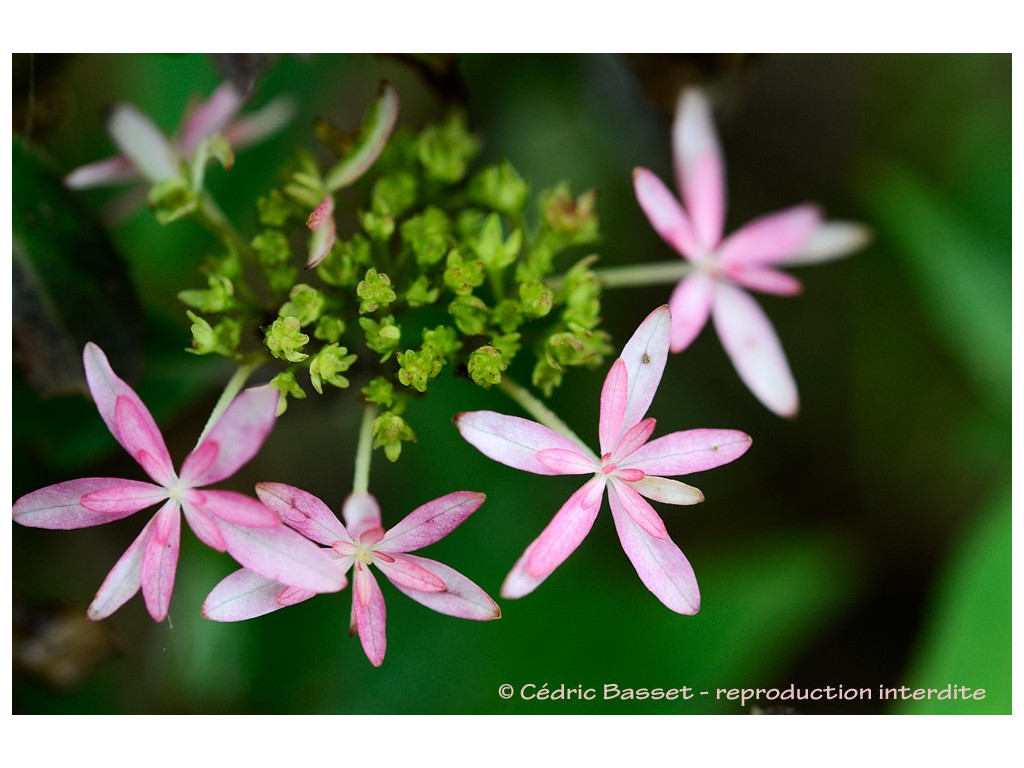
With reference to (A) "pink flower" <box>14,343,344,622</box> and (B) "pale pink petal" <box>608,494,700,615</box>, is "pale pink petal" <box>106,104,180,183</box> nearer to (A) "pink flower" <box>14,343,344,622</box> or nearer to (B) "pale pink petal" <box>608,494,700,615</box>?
(A) "pink flower" <box>14,343,344,622</box>

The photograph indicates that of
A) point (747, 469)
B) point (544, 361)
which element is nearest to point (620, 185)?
point (747, 469)

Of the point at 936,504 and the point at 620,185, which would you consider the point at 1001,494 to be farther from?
the point at 620,185

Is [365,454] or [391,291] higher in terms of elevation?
[391,291]

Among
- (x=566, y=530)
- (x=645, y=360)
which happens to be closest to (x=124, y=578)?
(x=566, y=530)

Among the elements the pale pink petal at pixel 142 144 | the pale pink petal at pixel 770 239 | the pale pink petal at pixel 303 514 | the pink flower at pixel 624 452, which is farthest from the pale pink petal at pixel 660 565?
the pale pink petal at pixel 142 144

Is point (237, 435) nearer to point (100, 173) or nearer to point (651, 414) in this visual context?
point (100, 173)

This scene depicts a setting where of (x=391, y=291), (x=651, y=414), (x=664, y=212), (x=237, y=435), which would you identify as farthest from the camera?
(x=651, y=414)
